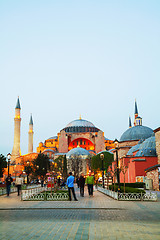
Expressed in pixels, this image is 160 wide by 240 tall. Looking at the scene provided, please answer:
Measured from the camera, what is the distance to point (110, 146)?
89125mm

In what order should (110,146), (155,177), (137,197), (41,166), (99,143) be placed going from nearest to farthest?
(137,197)
(155,177)
(41,166)
(99,143)
(110,146)

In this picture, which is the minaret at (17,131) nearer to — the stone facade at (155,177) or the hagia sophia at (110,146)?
the hagia sophia at (110,146)

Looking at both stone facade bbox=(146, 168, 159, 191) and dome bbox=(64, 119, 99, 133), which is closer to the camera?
stone facade bbox=(146, 168, 159, 191)

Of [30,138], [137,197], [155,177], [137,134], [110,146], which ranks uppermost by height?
[30,138]

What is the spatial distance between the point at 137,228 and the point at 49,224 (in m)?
2.01

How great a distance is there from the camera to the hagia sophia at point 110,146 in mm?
29109

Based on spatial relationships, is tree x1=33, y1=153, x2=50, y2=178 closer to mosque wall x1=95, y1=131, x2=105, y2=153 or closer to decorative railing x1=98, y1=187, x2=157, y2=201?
decorative railing x1=98, y1=187, x2=157, y2=201

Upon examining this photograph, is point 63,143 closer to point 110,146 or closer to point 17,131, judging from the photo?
point 17,131

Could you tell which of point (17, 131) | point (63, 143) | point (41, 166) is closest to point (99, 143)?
point (63, 143)

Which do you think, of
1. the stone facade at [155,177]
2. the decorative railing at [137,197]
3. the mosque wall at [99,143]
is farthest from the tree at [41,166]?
the mosque wall at [99,143]

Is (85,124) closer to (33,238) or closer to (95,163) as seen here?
(95,163)

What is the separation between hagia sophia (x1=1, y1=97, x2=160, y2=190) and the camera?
29109 millimetres

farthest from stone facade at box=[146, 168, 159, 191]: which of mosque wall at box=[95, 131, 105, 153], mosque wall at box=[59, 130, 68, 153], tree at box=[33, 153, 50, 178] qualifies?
mosque wall at box=[59, 130, 68, 153]

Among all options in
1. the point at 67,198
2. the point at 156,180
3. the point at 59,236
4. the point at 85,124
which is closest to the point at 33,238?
the point at 59,236
